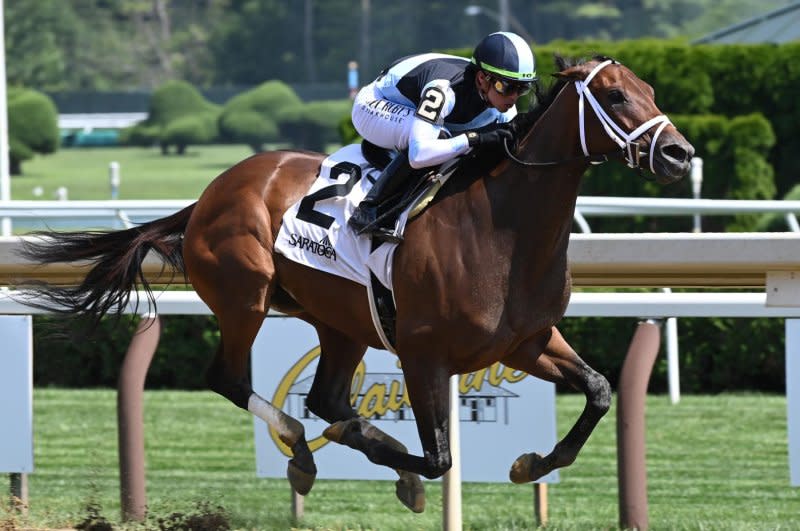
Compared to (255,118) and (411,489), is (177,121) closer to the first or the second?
(255,118)

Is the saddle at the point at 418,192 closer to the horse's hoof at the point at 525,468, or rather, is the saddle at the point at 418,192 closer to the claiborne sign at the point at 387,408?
the horse's hoof at the point at 525,468

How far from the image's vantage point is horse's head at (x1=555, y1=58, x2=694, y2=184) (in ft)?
13.1

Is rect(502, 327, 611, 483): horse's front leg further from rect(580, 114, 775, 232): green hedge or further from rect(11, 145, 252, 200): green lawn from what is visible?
rect(11, 145, 252, 200): green lawn

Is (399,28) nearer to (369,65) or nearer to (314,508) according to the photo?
(369,65)

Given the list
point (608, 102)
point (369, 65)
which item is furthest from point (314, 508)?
point (369, 65)

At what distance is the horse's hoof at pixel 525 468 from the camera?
188 inches

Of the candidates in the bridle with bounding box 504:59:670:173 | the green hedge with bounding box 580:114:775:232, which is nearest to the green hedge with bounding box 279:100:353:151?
the green hedge with bounding box 580:114:775:232

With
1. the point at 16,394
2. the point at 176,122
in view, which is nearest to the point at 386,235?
the point at 16,394

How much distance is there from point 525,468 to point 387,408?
36.4 inches

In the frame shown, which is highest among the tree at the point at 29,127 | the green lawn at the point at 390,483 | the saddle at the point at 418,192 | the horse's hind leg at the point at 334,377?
the tree at the point at 29,127

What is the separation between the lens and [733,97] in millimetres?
16797

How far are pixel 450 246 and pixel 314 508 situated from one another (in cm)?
237

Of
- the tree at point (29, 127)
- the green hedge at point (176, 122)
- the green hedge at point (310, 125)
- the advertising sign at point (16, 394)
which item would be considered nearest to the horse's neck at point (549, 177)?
the advertising sign at point (16, 394)

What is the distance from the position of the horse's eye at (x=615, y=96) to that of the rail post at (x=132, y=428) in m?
2.25
